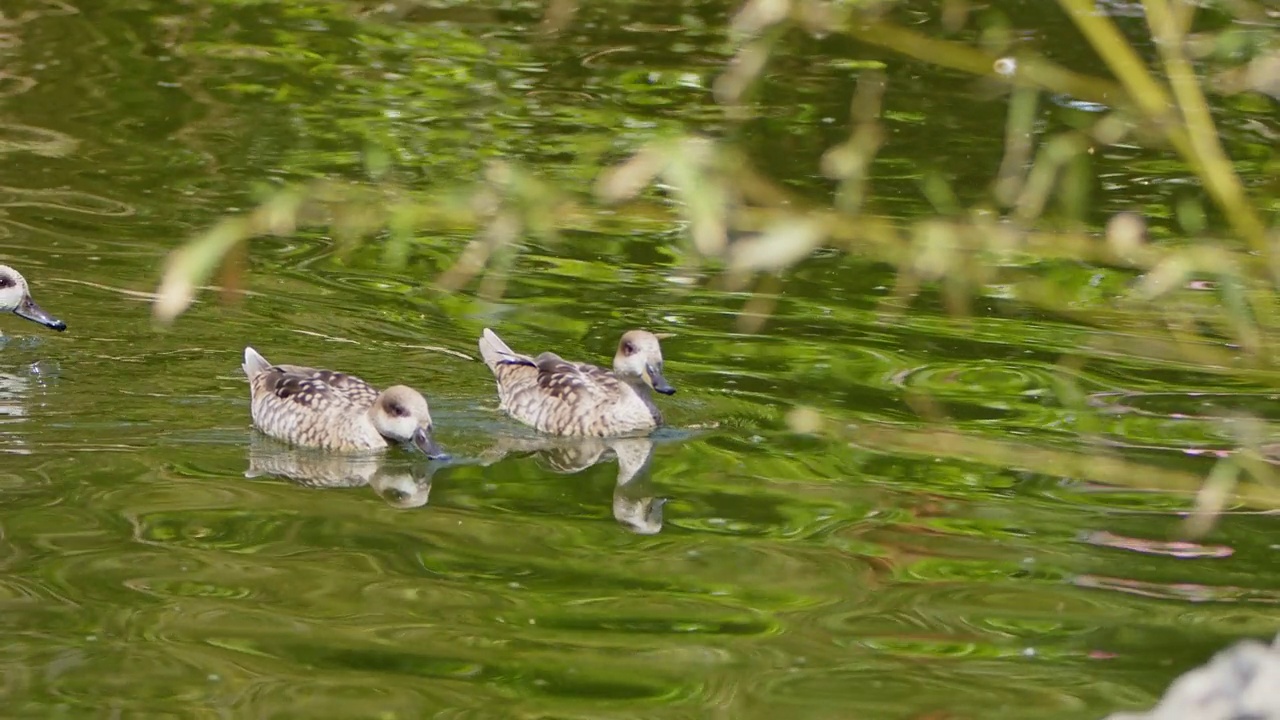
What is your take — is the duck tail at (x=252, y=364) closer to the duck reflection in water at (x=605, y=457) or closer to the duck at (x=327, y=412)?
the duck at (x=327, y=412)

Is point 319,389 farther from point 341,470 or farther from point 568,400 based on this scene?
point 568,400

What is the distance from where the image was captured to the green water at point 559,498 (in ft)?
19.2

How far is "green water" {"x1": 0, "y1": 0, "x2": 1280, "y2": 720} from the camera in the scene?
19.2 feet

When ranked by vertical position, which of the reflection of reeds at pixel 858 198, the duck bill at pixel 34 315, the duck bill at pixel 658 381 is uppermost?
the reflection of reeds at pixel 858 198

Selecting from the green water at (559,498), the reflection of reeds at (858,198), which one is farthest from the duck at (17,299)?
the reflection of reeds at (858,198)

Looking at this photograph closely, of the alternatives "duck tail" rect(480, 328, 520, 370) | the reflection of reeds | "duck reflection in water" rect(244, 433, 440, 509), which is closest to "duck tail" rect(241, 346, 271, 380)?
"duck reflection in water" rect(244, 433, 440, 509)

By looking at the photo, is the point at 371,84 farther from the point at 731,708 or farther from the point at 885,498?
the point at 731,708

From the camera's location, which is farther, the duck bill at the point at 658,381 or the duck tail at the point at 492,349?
the duck tail at the point at 492,349

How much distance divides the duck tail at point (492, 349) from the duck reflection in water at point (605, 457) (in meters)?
0.59

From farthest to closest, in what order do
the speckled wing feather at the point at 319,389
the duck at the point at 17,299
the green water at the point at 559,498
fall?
the duck at the point at 17,299, the speckled wing feather at the point at 319,389, the green water at the point at 559,498

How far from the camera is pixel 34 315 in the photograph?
31.6 feet

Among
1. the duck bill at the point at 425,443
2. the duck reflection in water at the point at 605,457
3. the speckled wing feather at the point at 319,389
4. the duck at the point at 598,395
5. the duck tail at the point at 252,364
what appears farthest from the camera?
the duck tail at the point at 252,364

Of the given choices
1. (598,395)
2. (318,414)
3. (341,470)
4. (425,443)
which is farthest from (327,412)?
(598,395)

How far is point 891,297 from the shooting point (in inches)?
392
